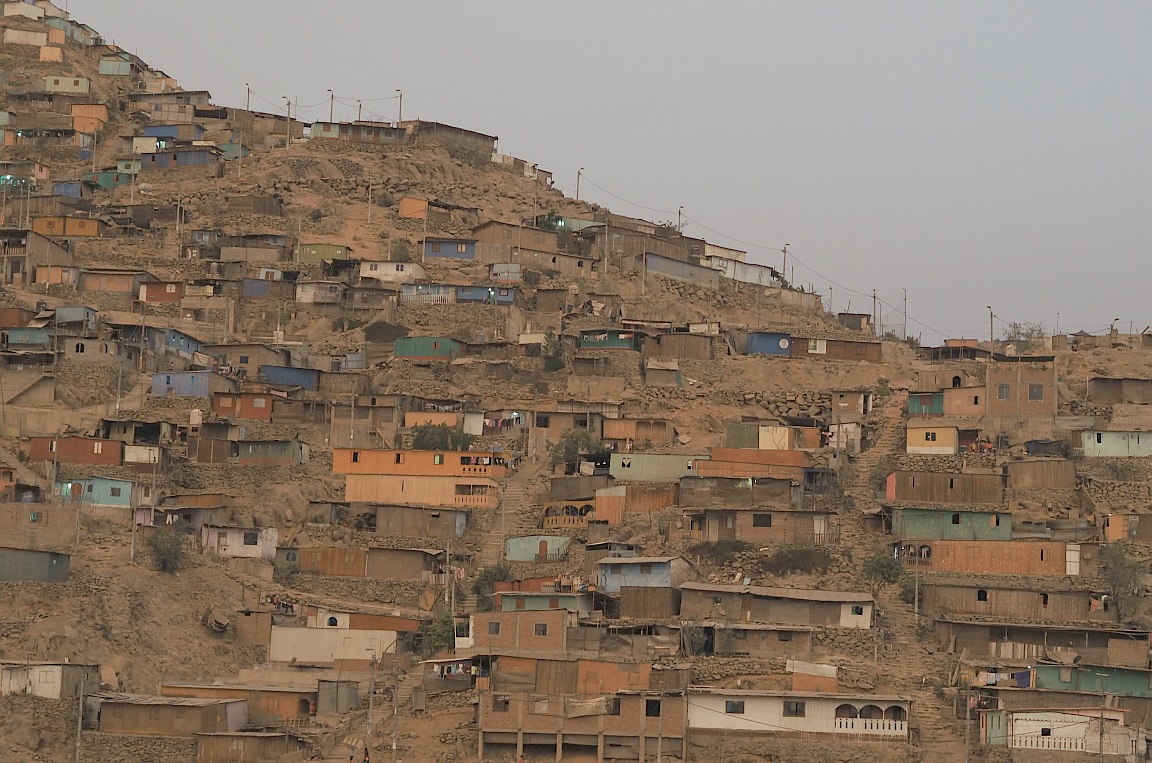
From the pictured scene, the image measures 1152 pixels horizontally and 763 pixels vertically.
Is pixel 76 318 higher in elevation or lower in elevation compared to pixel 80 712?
higher

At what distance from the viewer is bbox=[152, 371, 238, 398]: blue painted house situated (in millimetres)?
54406

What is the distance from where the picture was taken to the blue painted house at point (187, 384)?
54406 mm

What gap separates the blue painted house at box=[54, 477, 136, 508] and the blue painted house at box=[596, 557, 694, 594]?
1136 cm

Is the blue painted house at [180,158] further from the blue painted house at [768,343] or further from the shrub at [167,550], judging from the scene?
the shrub at [167,550]

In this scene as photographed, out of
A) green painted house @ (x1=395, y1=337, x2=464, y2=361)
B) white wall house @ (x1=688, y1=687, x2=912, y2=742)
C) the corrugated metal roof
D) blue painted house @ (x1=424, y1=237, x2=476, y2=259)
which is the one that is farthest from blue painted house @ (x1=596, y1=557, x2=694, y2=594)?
blue painted house @ (x1=424, y1=237, x2=476, y2=259)

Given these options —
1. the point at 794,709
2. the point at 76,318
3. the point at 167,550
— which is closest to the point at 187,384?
the point at 76,318

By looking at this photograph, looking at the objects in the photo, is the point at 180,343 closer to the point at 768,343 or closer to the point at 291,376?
the point at 291,376

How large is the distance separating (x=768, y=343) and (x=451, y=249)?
12.0 meters

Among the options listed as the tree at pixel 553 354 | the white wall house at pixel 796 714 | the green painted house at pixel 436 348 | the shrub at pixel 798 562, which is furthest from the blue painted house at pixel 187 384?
the white wall house at pixel 796 714

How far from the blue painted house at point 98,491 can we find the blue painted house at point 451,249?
868 inches

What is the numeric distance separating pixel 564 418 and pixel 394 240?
60.6ft

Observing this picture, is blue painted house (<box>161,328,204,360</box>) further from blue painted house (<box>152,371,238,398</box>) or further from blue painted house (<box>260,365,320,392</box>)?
blue painted house (<box>152,371,238,398</box>)

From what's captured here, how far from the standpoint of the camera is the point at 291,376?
5753cm

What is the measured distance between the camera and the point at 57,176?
247 ft
